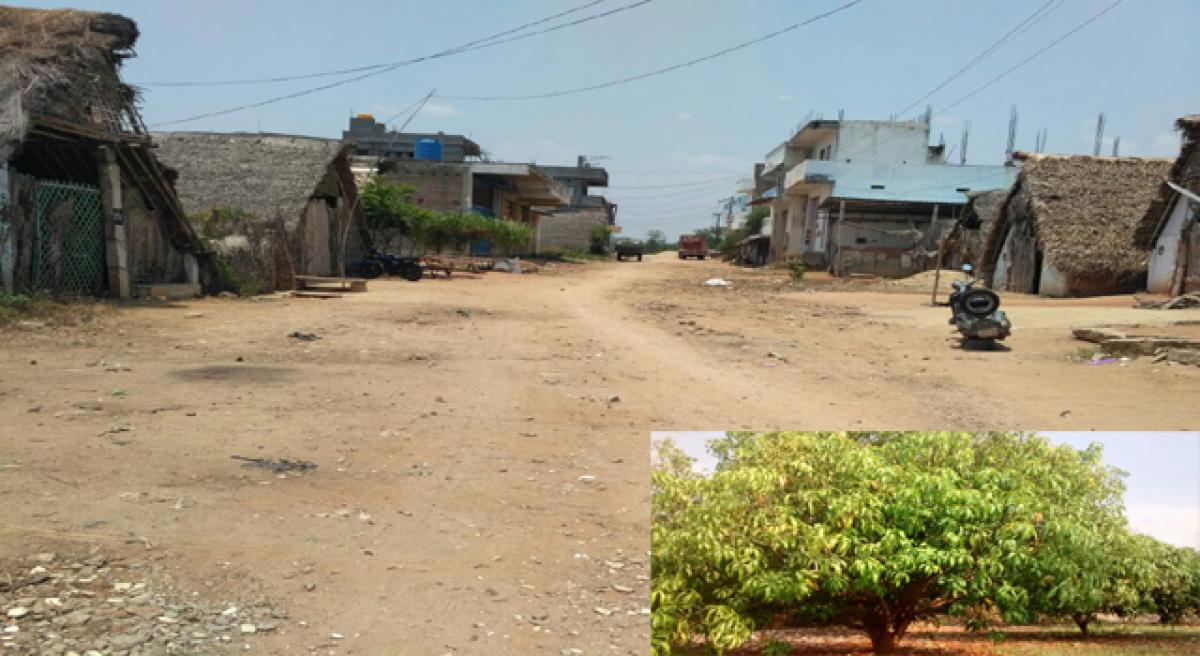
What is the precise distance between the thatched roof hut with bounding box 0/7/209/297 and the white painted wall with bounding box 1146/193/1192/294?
2016cm

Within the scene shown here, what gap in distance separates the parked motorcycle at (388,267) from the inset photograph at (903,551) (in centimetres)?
2543

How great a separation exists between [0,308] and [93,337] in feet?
5.84

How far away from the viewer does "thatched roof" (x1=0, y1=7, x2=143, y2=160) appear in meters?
13.9

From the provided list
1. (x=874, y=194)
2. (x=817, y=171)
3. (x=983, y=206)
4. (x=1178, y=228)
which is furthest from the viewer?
(x=817, y=171)

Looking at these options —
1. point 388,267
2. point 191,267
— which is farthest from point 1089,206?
point 191,267

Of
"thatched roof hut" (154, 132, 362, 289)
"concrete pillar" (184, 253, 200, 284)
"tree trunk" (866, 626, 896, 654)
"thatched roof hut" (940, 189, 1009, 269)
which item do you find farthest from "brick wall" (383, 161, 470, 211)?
"tree trunk" (866, 626, 896, 654)

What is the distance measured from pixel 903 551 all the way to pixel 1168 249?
2224cm

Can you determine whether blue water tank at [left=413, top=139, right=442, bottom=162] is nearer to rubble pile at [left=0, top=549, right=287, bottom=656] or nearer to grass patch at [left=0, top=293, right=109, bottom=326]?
grass patch at [left=0, top=293, right=109, bottom=326]

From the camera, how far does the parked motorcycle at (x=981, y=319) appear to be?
1288 centimetres

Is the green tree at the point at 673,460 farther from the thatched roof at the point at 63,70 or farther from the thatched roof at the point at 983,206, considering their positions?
the thatched roof at the point at 983,206

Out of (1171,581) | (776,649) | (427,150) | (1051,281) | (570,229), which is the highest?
(427,150)

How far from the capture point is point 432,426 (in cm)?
721

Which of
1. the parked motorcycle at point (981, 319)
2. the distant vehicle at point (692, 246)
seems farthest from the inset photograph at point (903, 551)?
the distant vehicle at point (692, 246)

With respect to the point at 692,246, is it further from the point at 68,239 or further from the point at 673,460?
the point at 673,460
